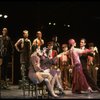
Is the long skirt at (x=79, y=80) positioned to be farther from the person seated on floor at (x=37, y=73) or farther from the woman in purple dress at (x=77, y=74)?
the person seated on floor at (x=37, y=73)

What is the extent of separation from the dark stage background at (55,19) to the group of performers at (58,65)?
4.39 m

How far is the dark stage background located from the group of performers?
14.4 feet

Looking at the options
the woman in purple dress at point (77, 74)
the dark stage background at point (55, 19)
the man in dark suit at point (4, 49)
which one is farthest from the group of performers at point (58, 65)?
the dark stage background at point (55, 19)

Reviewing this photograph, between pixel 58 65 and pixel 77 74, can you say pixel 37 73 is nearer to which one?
pixel 77 74

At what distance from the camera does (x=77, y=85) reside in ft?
42.4

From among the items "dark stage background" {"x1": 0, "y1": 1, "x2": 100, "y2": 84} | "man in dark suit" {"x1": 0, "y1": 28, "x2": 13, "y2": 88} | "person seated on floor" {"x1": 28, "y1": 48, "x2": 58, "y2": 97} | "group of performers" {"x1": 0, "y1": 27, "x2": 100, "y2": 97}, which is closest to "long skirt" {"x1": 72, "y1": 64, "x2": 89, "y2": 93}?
"group of performers" {"x1": 0, "y1": 27, "x2": 100, "y2": 97}

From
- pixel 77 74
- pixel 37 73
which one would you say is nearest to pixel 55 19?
pixel 77 74

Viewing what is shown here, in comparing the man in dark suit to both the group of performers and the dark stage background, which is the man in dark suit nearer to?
the group of performers

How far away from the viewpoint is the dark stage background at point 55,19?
747 inches

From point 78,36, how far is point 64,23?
1.15 metres

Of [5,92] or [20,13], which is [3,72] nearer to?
[5,92]

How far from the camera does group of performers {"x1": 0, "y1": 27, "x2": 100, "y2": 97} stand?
11484 millimetres

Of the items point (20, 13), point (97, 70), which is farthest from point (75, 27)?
point (97, 70)

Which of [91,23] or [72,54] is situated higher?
[91,23]
